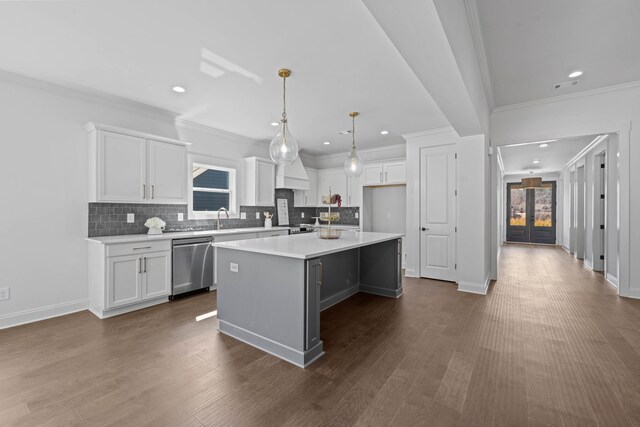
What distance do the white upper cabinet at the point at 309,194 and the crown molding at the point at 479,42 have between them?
3952mm

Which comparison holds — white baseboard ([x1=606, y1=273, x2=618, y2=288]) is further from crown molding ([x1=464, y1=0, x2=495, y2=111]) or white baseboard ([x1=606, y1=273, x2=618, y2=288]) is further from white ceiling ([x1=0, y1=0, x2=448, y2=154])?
white ceiling ([x1=0, y1=0, x2=448, y2=154])

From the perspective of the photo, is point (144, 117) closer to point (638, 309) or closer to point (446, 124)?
point (446, 124)

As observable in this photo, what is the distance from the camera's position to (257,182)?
5.57 m

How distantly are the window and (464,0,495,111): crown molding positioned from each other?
4.15 meters

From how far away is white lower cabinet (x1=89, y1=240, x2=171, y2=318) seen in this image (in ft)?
10.8

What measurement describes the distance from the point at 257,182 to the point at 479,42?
4.00 m

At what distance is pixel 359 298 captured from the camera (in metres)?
4.00

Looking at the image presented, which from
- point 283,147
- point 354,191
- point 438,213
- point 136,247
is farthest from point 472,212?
point 136,247

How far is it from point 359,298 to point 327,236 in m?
1.16

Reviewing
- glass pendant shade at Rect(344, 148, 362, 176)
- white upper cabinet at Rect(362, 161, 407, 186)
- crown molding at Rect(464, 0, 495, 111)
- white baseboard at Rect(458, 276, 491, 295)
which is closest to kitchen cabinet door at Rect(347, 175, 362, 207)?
white upper cabinet at Rect(362, 161, 407, 186)

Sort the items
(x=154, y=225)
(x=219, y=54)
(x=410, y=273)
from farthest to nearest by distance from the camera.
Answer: (x=410, y=273) < (x=154, y=225) < (x=219, y=54)

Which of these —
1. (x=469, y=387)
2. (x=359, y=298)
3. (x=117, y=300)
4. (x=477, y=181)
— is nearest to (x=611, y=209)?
(x=477, y=181)

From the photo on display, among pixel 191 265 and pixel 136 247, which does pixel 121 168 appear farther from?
pixel 191 265

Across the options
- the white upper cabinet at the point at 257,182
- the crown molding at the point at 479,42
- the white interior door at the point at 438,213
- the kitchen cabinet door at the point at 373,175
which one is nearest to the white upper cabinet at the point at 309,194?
the white upper cabinet at the point at 257,182
